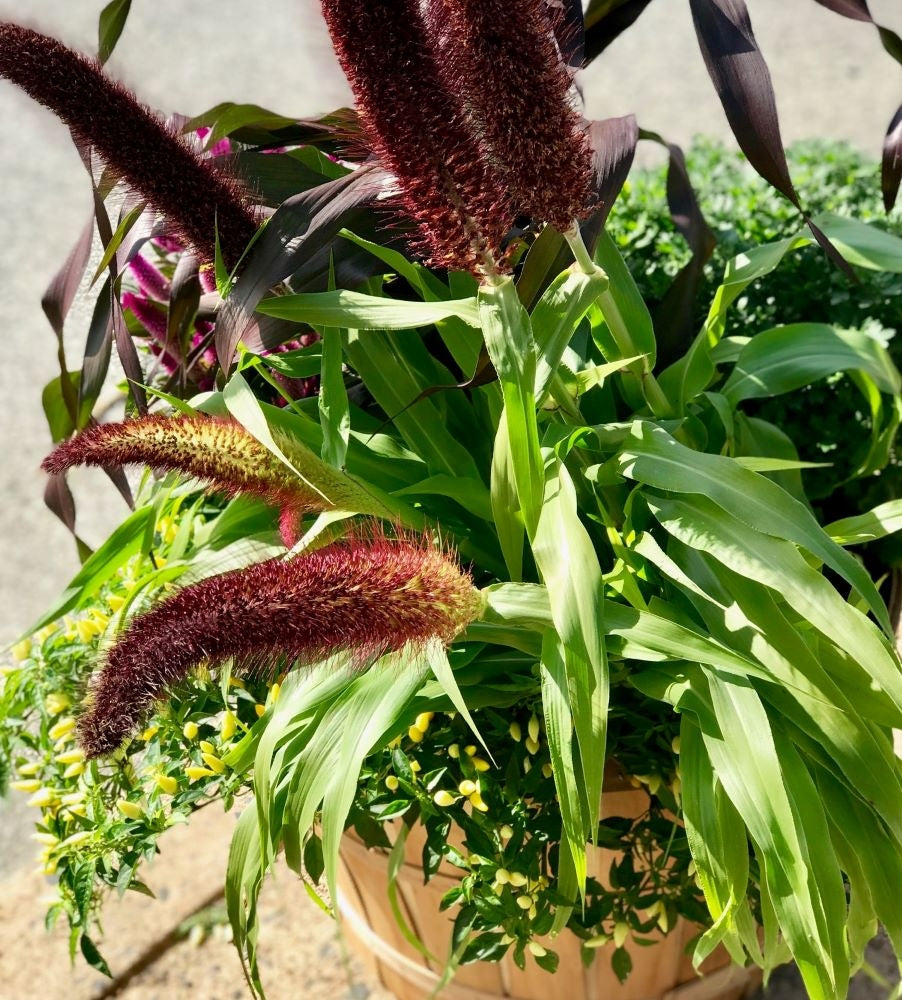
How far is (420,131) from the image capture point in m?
0.60

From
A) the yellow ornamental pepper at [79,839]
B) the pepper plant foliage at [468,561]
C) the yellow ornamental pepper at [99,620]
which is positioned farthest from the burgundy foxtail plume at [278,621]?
the yellow ornamental pepper at [99,620]

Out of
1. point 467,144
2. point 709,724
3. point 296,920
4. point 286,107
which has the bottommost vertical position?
point 296,920

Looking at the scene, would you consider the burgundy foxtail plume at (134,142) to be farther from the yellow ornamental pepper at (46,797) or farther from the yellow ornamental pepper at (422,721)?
the yellow ornamental pepper at (46,797)

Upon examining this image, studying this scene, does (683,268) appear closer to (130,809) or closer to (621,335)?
(621,335)

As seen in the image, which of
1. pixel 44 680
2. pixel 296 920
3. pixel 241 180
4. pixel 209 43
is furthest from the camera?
pixel 209 43

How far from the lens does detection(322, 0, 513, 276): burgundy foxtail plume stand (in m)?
0.58

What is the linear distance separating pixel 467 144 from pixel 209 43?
10.7 feet

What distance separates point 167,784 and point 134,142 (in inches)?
20.6

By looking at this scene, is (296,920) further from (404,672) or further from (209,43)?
(209,43)

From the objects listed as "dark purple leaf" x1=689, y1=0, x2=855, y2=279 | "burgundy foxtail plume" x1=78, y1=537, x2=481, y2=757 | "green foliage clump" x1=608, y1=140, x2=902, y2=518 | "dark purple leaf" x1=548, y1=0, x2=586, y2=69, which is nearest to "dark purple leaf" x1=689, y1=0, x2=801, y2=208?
"dark purple leaf" x1=689, y1=0, x2=855, y2=279

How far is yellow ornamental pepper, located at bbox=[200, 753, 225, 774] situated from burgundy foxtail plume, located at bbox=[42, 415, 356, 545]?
231 mm

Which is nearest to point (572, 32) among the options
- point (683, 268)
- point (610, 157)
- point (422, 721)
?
point (610, 157)

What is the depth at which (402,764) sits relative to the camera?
32.4 inches

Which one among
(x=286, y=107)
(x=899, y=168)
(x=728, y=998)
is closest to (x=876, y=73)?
(x=286, y=107)
